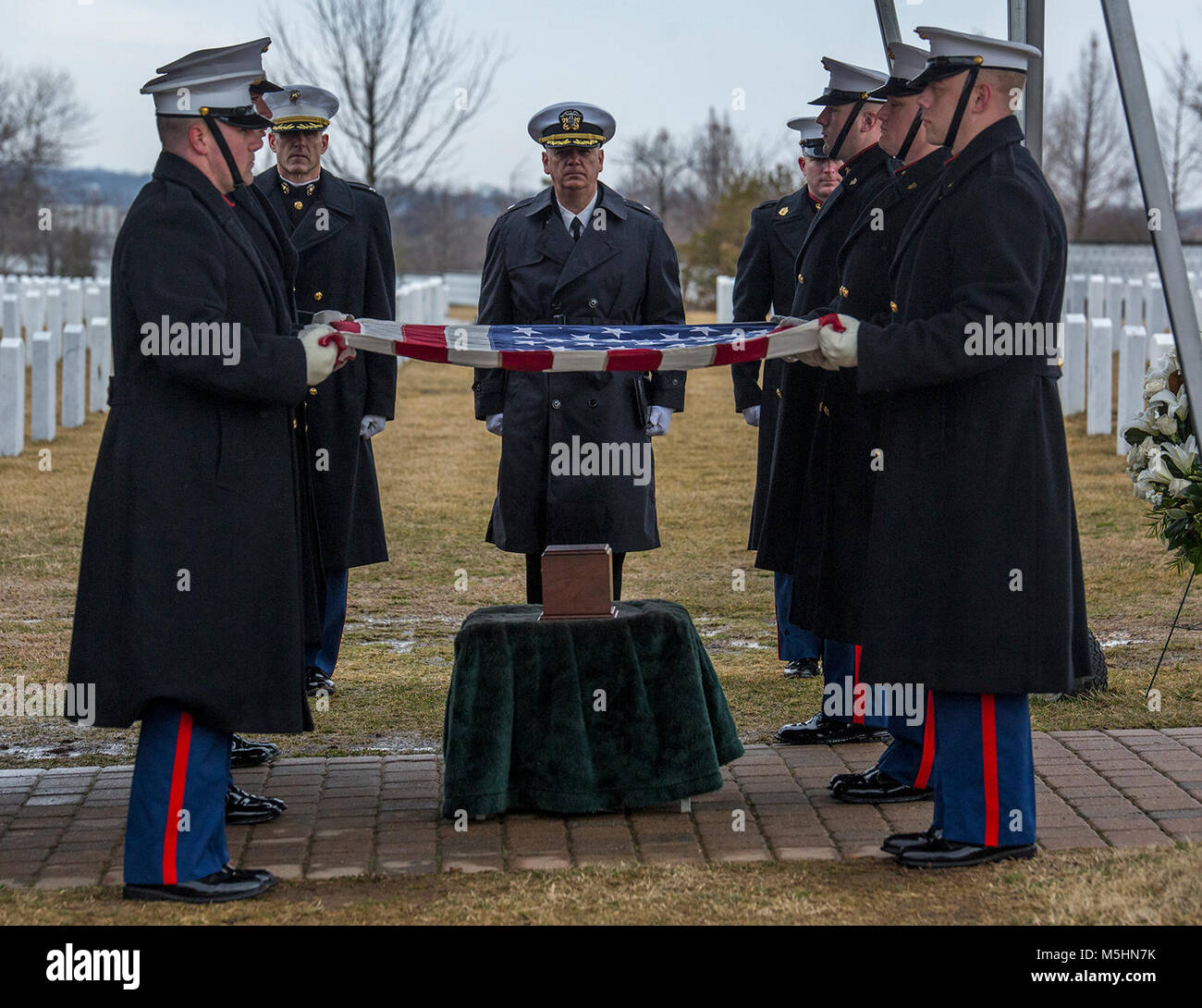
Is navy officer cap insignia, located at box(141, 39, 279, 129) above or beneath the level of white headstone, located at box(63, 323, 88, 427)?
above

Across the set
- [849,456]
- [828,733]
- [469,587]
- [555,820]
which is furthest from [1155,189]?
[469,587]

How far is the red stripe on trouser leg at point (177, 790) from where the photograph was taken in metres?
4.22

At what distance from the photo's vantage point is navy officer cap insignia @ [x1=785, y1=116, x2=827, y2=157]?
6969mm

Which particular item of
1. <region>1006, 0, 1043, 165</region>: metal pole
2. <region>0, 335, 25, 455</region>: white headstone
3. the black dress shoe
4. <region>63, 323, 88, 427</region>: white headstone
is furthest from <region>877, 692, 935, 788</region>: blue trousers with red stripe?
<region>63, 323, 88, 427</region>: white headstone

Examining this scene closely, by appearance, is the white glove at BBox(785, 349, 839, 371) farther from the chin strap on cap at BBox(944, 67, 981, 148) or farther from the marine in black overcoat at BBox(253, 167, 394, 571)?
the marine in black overcoat at BBox(253, 167, 394, 571)

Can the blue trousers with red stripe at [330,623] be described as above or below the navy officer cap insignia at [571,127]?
below

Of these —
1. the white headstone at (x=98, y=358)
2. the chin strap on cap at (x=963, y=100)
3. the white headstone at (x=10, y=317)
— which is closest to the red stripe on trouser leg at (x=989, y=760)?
the chin strap on cap at (x=963, y=100)

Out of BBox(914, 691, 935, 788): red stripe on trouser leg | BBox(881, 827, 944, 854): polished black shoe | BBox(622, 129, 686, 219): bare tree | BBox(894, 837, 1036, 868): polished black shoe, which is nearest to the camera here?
BBox(894, 837, 1036, 868): polished black shoe

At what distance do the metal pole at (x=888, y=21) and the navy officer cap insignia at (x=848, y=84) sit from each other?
4.55 feet

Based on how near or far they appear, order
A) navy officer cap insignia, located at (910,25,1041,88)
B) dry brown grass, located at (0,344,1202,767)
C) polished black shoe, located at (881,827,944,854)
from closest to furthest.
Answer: navy officer cap insignia, located at (910,25,1041,88), polished black shoe, located at (881,827,944,854), dry brown grass, located at (0,344,1202,767)

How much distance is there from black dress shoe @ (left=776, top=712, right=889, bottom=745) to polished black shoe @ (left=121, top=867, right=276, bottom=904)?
237 centimetres

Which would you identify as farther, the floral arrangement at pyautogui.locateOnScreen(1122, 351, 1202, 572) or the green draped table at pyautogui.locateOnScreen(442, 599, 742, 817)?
the floral arrangement at pyautogui.locateOnScreen(1122, 351, 1202, 572)

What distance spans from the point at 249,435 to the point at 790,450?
2.23m

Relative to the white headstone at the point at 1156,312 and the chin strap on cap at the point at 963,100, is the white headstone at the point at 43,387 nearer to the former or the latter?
the chin strap on cap at the point at 963,100
